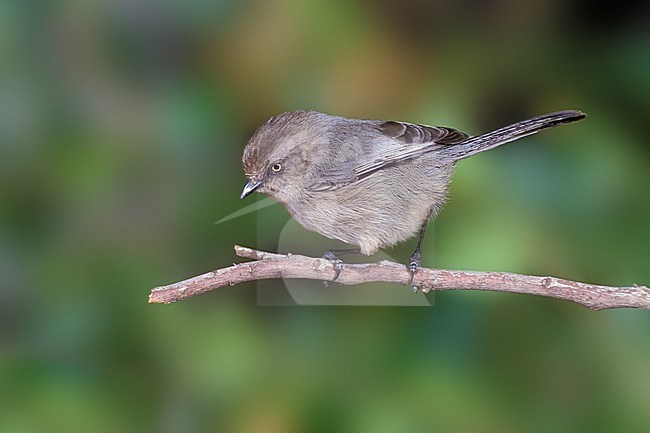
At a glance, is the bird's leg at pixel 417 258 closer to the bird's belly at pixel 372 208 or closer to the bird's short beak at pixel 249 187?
the bird's belly at pixel 372 208

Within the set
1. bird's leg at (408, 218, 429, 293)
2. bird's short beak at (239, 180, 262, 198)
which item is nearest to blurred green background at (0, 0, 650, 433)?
bird's leg at (408, 218, 429, 293)

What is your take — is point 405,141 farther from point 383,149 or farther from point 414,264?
point 414,264

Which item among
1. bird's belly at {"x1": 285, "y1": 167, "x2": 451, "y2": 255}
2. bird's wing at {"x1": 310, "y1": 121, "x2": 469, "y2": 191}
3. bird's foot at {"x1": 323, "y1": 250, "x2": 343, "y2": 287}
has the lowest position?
bird's foot at {"x1": 323, "y1": 250, "x2": 343, "y2": 287}

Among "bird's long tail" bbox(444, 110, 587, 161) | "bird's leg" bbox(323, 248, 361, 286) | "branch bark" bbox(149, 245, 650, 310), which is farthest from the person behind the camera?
"bird's leg" bbox(323, 248, 361, 286)

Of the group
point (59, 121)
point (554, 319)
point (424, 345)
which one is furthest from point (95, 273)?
point (554, 319)

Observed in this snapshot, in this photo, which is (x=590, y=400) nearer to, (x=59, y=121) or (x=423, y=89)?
(x=423, y=89)

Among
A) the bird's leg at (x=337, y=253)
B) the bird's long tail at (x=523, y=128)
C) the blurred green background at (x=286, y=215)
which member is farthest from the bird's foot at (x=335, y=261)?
the bird's long tail at (x=523, y=128)

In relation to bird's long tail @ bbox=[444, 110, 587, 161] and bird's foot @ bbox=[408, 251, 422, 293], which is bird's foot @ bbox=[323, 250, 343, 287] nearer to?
bird's foot @ bbox=[408, 251, 422, 293]
